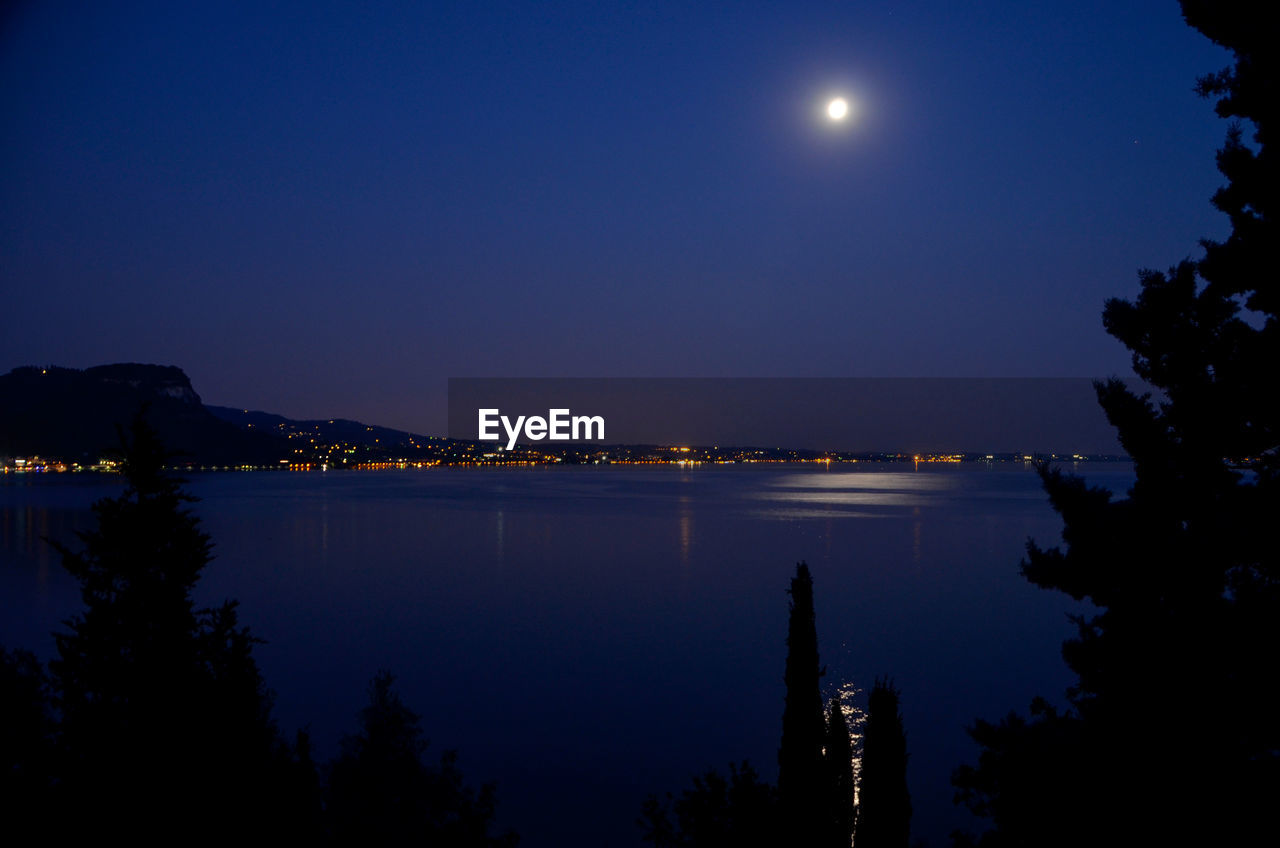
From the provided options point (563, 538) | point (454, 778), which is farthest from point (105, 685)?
point (563, 538)

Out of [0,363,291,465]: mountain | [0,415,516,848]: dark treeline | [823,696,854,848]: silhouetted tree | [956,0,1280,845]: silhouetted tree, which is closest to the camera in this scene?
[956,0,1280,845]: silhouetted tree

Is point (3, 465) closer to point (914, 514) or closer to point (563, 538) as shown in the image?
point (563, 538)

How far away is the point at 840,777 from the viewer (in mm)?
8211

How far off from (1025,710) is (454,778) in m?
16.6

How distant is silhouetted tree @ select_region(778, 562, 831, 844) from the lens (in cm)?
748

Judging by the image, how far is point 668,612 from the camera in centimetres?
3350

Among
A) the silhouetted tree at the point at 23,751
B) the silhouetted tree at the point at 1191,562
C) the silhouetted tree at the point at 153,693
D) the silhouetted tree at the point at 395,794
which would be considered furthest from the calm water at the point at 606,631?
the silhouetted tree at the point at 1191,562

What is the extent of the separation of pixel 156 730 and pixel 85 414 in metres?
143

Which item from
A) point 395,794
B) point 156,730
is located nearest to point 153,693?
point 156,730

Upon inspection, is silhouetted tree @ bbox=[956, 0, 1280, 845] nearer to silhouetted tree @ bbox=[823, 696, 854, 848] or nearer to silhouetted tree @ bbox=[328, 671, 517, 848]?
silhouetted tree @ bbox=[823, 696, 854, 848]

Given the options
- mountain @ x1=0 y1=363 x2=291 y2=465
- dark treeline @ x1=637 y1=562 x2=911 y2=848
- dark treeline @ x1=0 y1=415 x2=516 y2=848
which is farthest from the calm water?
mountain @ x1=0 y1=363 x2=291 y2=465

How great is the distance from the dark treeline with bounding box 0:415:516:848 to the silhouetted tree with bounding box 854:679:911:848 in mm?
5105

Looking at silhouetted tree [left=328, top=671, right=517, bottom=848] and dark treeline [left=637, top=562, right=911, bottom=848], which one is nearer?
dark treeline [left=637, top=562, right=911, bottom=848]

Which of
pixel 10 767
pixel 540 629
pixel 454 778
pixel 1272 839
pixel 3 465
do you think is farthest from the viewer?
pixel 3 465
